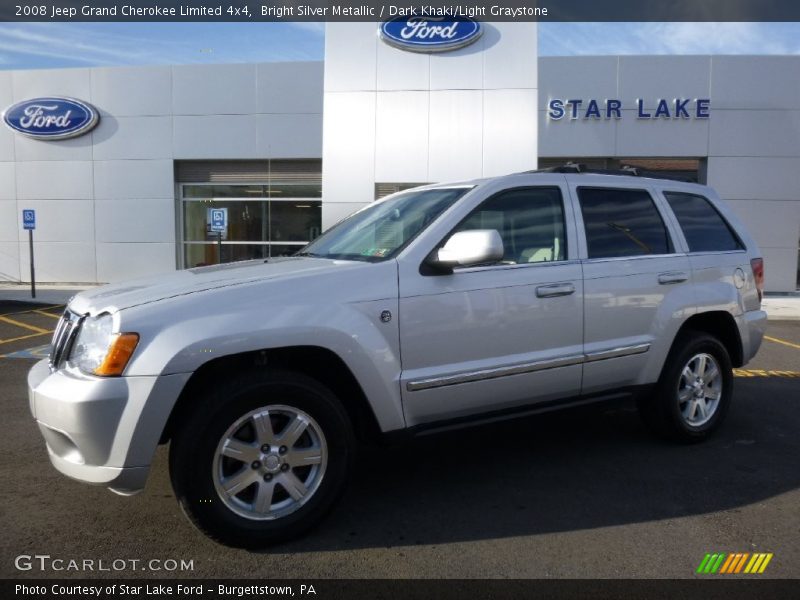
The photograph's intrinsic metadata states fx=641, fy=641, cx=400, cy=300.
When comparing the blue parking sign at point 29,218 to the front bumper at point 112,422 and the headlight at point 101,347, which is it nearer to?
the headlight at point 101,347

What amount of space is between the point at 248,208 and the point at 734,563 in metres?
19.0

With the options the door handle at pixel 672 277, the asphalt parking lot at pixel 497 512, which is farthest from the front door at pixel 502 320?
the door handle at pixel 672 277

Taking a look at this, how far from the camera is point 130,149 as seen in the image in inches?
770

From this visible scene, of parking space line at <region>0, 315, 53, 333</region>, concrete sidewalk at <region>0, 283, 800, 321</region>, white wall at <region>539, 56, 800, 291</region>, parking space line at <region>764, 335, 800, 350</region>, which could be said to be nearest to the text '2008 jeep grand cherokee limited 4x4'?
parking space line at <region>764, 335, 800, 350</region>

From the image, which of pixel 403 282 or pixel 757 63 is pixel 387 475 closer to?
pixel 403 282

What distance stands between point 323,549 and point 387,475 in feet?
3.38

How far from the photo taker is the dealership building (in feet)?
45.7

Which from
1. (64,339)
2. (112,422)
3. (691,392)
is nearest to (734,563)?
(691,392)

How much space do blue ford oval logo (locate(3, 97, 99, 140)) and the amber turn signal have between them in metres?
19.3

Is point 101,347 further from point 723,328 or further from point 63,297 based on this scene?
point 63,297


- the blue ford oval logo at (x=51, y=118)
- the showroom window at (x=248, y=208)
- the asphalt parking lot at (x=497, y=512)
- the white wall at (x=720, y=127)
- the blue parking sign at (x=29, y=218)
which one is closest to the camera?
the asphalt parking lot at (x=497, y=512)

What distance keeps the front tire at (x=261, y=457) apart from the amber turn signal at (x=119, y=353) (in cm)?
37

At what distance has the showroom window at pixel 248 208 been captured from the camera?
1989 cm

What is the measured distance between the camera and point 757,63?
56.3 feet
